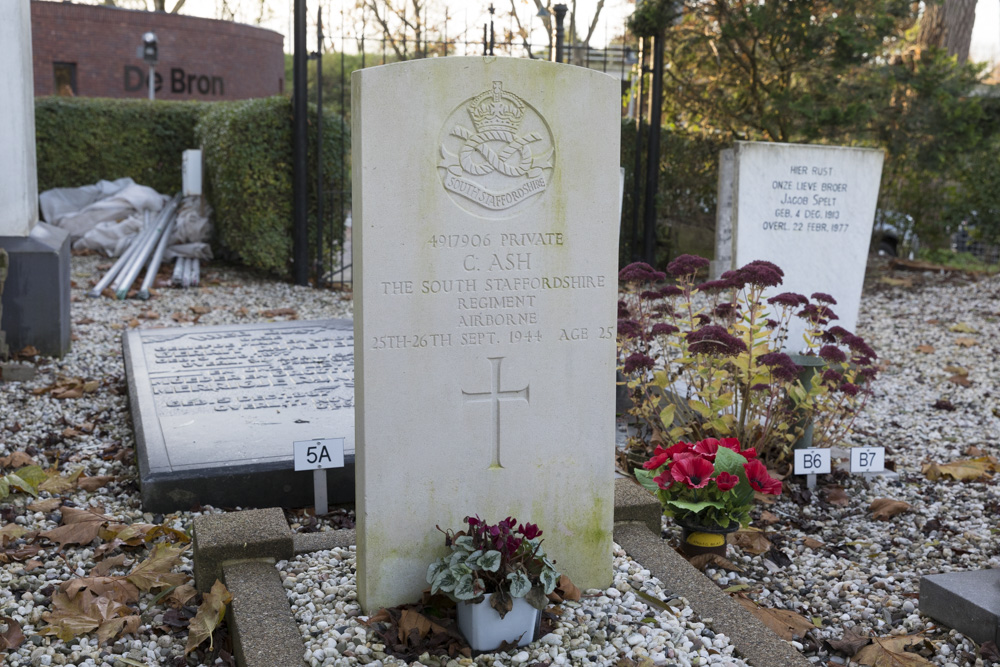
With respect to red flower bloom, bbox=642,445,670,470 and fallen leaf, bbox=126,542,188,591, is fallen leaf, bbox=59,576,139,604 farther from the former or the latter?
red flower bloom, bbox=642,445,670,470

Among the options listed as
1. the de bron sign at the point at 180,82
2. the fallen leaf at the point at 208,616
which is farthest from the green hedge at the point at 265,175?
the de bron sign at the point at 180,82

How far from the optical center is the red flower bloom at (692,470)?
3.40m

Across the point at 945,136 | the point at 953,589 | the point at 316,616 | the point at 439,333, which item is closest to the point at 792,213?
the point at 953,589

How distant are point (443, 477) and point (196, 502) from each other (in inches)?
64.9

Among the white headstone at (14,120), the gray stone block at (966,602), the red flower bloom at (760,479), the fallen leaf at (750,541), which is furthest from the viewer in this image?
the white headstone at (14,120)

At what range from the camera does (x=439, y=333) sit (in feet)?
8.95

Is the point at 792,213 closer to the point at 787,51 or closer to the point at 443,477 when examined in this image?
the point at 443,477

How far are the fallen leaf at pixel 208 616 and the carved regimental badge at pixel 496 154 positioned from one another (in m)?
1.26

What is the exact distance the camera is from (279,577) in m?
3.03

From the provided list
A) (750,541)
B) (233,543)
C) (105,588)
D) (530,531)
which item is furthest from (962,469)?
(105,588)

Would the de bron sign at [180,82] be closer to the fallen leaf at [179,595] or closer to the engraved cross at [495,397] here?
the fallen leaf at [179,595]


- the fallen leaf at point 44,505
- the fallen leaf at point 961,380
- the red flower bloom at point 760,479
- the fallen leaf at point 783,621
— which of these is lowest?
the fallen leaf at point 783,621

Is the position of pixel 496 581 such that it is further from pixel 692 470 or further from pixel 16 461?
pixel 16 461

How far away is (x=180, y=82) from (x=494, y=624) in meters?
21.9
